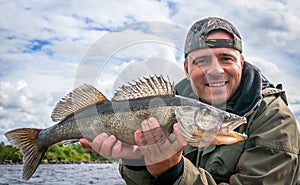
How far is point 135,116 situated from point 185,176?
2.65ft

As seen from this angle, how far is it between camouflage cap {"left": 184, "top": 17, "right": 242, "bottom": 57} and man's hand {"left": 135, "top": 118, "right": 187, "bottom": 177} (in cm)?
155

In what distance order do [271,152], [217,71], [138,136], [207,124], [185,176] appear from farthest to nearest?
[217,71] → [271,152] → [185,176] → [138,136] → [207,124]

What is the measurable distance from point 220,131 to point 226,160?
92 centimetres

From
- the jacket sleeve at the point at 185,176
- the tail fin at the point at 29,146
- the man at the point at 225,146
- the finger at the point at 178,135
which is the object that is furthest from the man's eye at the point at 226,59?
the tail fin at the point at 29,146

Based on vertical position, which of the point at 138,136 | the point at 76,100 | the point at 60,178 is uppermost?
the point at 76,100

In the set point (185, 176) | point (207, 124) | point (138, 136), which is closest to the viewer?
point (207, 124)

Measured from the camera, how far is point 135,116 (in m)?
4.10

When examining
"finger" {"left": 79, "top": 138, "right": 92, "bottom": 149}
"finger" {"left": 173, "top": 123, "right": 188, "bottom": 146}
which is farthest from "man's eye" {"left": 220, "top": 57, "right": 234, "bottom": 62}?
"finger" {"left": 79, "top": 138, "right": 92, "bottom": 149}

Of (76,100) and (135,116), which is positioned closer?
(135,116)

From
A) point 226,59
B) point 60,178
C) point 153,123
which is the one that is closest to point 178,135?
point 153,123

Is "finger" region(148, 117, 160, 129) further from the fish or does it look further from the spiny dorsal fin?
the spiny dorsal fin

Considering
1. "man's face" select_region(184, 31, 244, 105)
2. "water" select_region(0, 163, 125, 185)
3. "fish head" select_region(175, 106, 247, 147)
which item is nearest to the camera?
"fish head" select_region(175, 106, 247, 147)

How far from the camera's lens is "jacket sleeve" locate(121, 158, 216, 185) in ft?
13.8

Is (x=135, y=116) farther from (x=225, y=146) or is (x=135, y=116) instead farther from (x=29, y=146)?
(x=29, y=146)
